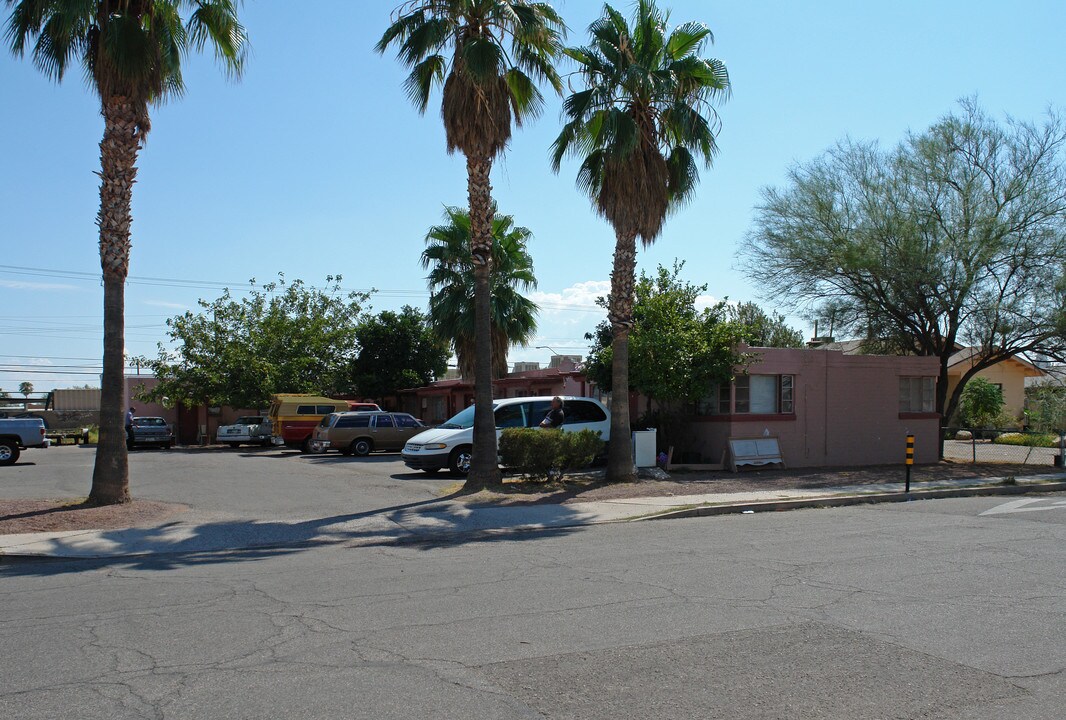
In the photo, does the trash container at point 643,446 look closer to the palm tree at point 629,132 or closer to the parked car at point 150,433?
the palm tree at point 629,132

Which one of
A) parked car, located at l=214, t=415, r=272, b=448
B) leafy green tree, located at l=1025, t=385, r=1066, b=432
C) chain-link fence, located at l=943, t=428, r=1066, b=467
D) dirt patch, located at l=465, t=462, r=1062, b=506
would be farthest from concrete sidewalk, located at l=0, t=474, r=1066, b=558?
parked car, located at l=214, t=415, r=272, b=448

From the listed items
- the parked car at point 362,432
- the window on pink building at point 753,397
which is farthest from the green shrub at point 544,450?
the parked car at point 362,432

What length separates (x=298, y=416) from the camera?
34.1m

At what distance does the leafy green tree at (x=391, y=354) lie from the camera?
44406 millimetres

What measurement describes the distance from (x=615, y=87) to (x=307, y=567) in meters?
11.8

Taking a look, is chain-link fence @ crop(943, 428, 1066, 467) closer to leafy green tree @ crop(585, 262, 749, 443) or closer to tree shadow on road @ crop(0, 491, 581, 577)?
leafy green tree @ crop(585, 262, 749, 443)

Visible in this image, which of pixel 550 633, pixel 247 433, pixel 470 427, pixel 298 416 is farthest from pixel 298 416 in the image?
pixel 550 633

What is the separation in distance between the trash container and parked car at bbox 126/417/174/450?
25.2 meters

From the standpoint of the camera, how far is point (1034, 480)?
19781 mm

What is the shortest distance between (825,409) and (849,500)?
20.6 feet

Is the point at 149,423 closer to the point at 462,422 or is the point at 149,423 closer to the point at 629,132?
the point at 462,422

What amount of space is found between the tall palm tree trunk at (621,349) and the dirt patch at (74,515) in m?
8.41

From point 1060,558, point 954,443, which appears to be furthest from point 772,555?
point 954,443

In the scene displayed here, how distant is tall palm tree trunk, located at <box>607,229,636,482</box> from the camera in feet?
58.6
